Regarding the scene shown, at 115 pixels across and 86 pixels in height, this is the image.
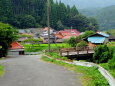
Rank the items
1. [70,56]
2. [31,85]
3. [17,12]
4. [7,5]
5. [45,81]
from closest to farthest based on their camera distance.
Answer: [31,85] < [45,81] < [70,56] < [7,5] < [17,12]

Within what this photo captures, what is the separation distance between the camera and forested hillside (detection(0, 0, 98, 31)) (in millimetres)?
113975

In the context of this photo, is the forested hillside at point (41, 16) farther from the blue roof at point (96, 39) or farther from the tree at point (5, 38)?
the tree at point (5, 38)

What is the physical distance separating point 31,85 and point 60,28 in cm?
11717

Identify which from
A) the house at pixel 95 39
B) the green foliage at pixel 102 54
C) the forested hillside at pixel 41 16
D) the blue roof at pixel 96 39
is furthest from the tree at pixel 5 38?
the forested hillside at pixel 41 16

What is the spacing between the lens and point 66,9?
13950 cm

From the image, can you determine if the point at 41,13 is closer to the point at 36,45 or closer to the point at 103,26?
the point at 36,45

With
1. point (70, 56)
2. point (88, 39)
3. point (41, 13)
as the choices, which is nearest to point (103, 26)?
point (41, 13)

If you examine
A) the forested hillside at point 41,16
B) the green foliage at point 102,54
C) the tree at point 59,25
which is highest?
the forested hillside at point 41,16

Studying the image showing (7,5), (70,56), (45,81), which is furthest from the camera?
(7,5)

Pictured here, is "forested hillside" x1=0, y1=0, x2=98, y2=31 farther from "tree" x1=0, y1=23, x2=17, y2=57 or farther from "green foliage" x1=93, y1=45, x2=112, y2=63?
"green foliage" x1=93, y1=45, x2=112, y2=63

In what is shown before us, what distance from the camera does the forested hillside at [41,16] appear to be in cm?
11397

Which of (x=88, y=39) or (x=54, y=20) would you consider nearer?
(x=88, y=39)

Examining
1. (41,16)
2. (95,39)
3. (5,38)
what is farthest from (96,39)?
(41,16)

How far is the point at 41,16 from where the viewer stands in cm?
12644
